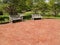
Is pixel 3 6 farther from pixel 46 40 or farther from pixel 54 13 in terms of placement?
pixel 46 40

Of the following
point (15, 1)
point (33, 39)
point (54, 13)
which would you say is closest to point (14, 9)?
point (15, 1)

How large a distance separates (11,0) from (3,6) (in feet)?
4.41

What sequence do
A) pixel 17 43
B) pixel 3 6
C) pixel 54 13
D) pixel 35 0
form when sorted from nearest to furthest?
pixel 17 43
pixel 3 6
pixel 54 13
pixel 35 0

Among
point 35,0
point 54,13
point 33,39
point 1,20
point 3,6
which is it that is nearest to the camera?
point 33,39

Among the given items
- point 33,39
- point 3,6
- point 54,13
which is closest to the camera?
point 33,39

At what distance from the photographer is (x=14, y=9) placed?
2002cm

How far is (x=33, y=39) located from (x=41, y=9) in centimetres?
1287

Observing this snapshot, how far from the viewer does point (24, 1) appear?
21172 mm

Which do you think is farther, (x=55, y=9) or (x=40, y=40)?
(x=55, y=9)

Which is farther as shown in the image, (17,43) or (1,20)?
(1,20)

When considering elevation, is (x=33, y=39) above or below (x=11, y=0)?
below

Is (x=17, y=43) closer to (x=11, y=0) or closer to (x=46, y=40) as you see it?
(x=46, y=40)

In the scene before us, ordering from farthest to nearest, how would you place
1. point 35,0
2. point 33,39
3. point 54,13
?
1. point 35,0
2. point 54,13
3. point 33,39

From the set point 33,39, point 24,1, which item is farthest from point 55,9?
point 33,39
